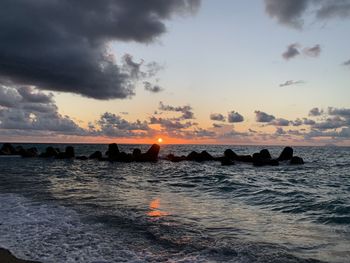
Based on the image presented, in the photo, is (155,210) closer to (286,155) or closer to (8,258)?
(8,258)

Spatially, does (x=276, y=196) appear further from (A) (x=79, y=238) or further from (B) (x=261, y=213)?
(A) (x=79, y=238)

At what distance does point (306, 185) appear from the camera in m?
26.5

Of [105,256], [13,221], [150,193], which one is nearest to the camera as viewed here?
[105,256]

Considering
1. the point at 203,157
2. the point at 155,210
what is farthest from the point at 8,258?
the point at 203,157

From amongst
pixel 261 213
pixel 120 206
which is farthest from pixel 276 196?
pixel 120 206

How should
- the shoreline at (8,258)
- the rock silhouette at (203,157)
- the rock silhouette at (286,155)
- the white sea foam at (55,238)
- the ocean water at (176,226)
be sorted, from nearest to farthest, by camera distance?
the shoreline at (8,258) → the white sea foam at (55,238) → the ocean water at (176,226) → the rock silhouette at (203,157) → the rock silhouette at (286,155)

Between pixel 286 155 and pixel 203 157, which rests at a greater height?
pixel 286 155

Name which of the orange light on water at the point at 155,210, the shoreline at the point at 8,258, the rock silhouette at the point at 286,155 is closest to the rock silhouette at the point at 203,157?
the rock silhouette at the point at 286,155

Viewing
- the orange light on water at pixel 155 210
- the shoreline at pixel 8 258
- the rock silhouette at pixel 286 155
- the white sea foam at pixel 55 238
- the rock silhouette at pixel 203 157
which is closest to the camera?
the shoreline at pixel 8 258

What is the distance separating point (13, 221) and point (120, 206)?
5.04m

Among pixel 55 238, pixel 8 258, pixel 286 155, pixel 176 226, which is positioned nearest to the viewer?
pixel 8 258

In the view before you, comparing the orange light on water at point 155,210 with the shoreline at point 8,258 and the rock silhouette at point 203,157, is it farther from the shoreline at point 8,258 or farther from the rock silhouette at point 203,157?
the rock silhouette at point 203,157

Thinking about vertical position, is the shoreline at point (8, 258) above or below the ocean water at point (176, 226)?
above

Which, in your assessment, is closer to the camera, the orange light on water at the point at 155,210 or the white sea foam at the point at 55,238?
the white sea foam at the point at 55,238
